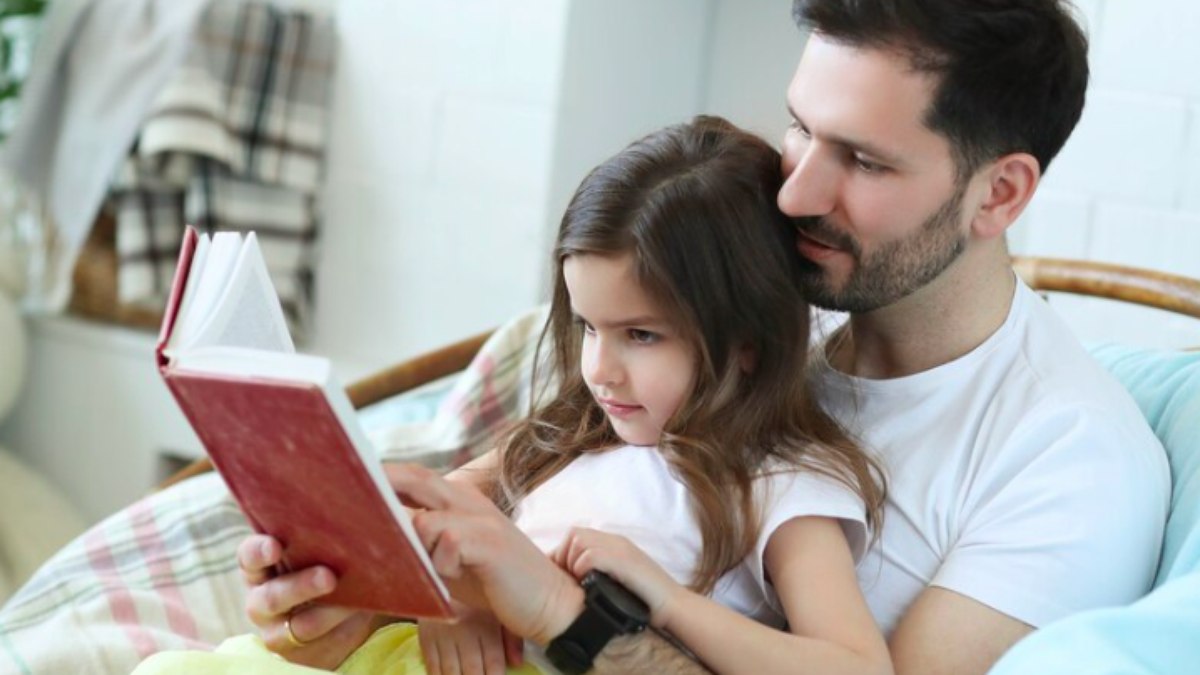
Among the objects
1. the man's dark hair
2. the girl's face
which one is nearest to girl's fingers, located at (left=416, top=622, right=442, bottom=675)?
the girl's face

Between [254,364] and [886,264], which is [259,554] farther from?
[886,264]

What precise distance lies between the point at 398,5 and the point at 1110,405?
60.9 inches

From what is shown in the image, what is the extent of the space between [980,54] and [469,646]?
24.2 inches

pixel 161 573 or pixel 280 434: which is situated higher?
pixel 280 434

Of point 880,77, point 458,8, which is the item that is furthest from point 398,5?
point 880,77

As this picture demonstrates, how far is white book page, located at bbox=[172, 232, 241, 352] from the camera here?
105 centimetres

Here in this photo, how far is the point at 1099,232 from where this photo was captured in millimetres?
2162

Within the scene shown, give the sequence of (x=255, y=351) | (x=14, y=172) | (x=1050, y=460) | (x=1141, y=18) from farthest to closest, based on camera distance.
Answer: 1. (x=14, y=172)
2. (x=1141, y=18)
3. (x=1050, y=460)
4. (x=255, y=351)

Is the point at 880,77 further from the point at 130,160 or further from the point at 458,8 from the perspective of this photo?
the point at 130,160

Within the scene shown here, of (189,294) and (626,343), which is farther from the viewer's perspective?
(626,343)

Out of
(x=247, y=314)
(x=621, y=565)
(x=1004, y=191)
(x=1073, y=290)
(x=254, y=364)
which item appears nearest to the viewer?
(x=254, y=364)

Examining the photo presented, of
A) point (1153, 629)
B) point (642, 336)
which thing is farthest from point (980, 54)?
point (1153, 629)

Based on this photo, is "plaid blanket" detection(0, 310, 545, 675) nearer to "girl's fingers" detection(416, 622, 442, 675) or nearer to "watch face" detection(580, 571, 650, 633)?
"girl's fingers" detection(416, 622, 442, 675)

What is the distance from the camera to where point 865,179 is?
1408 mm
